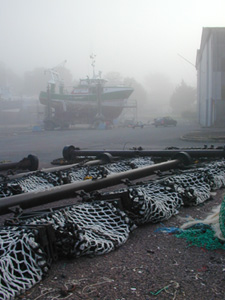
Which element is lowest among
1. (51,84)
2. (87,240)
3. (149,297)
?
(149,297)

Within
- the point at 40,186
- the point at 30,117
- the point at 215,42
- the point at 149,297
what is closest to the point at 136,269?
the point at 149,297

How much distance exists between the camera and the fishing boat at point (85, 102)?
48.6 meters

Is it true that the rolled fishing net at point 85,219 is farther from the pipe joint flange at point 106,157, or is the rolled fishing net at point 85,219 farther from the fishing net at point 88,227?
the pipe joint flange at point 106,157

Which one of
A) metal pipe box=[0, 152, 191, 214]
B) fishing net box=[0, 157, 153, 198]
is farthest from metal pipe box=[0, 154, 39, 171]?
metal pipe box=[0, 152, 191, 214]

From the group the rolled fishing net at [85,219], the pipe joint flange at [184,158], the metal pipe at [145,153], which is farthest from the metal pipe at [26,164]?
the pipe joint flange at [184,158]

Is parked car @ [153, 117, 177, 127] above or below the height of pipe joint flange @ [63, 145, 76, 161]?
above

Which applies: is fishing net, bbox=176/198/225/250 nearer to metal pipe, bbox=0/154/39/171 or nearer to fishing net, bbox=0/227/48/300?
fishing net, bbox=0/227/48/300

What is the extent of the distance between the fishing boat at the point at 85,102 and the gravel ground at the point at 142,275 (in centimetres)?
4394

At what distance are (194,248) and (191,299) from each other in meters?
0.83

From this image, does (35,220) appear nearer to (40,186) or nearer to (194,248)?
(194,248)

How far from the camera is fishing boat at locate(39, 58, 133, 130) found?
159ft

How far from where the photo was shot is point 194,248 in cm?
301

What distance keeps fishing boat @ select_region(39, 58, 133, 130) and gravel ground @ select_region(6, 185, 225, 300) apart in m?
43.9

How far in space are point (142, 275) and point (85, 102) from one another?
158 ft
